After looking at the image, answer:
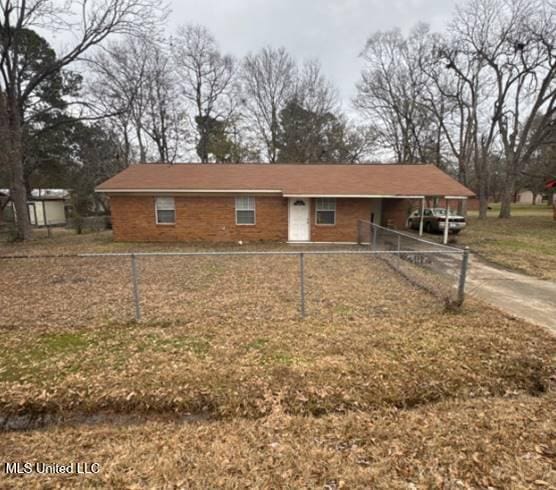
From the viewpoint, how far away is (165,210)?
572 inches

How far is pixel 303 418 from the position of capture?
107 inches

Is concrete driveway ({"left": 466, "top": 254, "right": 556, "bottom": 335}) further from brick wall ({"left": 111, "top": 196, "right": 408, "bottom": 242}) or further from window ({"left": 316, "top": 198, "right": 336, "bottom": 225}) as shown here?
window ({"left": 316, "top": 198, "right": 336, "bottom": 225})

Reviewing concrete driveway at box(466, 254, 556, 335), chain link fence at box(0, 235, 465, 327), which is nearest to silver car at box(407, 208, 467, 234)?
chain link fence at box(0, 235, 465, 327)

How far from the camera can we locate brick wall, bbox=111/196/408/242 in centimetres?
1444

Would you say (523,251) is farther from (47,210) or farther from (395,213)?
(47,210)

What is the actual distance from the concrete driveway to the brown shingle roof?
263 inches

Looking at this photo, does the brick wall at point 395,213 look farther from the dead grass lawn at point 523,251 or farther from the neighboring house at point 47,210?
the neighboring house at point 47,210

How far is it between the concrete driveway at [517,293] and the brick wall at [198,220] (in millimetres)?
8674

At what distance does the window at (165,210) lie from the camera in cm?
1448

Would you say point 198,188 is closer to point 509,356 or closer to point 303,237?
point 303,237

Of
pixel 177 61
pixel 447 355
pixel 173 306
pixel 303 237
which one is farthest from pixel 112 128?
pixel 447 355

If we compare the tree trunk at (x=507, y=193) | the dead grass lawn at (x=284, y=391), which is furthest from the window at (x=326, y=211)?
the tree trunk at (x=507, y=193)

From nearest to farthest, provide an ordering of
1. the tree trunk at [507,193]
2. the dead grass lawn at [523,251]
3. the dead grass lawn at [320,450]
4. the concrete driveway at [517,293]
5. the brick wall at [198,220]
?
the dead grass lawn at [320,450] < the concrete driveway at [517,293] < the dead grass lawn at [523,251] < the brick wall at [198,220] < the tree trunk at [507,193]

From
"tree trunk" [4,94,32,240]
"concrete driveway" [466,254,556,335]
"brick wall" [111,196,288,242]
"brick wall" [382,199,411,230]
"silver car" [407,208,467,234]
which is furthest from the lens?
"brick wall" [382,199,411,230]
